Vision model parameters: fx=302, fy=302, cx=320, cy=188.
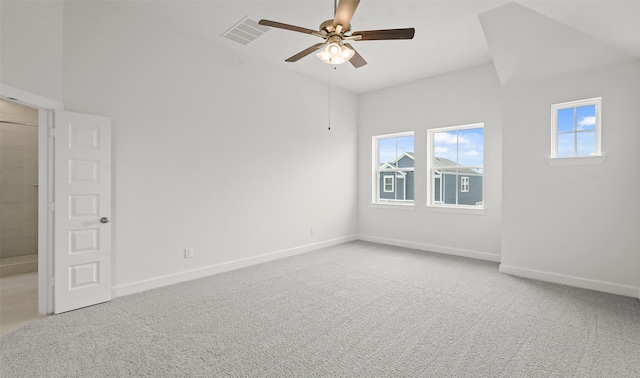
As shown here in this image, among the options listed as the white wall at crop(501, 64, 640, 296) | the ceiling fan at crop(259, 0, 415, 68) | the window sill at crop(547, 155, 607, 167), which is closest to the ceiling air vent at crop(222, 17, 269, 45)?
the ceiling fan at crop(259, 0, 415, 68)

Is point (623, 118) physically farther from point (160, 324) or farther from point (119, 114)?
point (119, 114)

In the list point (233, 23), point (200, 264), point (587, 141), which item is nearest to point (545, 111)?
point (587, 141)

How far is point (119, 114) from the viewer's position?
3.41 metres

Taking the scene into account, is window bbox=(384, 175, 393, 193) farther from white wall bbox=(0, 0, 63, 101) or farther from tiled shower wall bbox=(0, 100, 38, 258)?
tiled shower wall bbox=(0, 100, 38, 258)

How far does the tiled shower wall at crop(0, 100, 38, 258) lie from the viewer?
4.33 m

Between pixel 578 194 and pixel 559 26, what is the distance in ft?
6.46

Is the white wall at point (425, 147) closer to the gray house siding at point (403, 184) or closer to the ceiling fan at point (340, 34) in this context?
the gray house siding at point (403, 184)

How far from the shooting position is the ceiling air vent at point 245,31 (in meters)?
3.66

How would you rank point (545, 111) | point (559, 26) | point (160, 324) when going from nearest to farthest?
point (160, 324) → point (559, 26) → point (545, 111)

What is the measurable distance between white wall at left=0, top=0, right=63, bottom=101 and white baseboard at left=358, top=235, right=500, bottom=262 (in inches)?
213

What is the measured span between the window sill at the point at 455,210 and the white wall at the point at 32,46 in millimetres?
5474

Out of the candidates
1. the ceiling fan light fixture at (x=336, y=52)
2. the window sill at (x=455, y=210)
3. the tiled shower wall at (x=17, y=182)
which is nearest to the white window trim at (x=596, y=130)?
the window sill at (x=455, y=210)

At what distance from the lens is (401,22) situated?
11.7 ft

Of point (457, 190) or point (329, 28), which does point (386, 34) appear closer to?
point (329, 28)
